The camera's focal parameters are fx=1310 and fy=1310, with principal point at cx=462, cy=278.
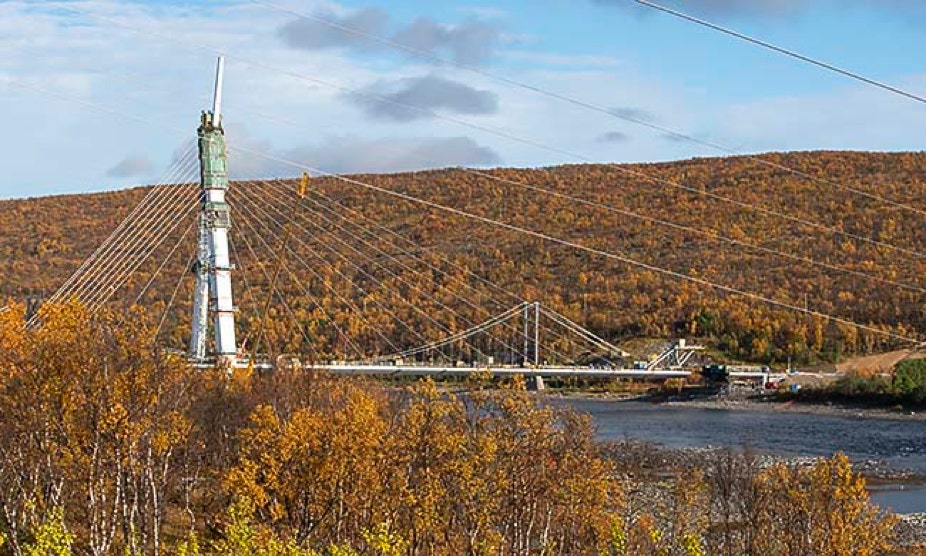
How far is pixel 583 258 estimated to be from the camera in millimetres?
93438

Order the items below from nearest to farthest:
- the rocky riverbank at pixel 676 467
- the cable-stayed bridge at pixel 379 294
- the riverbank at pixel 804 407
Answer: the rocky riverbank at pixel 676 467, the cable-stayed bridge at pixel 379 294, the riverbank at pixel 804 407

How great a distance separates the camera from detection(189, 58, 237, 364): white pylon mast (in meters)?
33.9

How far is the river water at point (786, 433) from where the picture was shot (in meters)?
41.4

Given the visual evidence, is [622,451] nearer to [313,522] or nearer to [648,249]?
[313,522]

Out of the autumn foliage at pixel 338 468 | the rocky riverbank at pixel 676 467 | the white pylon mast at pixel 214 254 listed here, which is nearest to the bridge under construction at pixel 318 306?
the white pylon mast at pixel 214 254

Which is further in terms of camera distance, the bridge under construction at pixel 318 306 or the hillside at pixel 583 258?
the hillside at pixel 583 258

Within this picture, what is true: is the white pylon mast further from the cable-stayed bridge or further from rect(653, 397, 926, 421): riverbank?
rect(653, 397, 926, 421): riverbank

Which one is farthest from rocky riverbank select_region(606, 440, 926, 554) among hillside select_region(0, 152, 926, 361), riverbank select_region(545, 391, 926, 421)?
hillside select_region(0, 152, 926, 361)

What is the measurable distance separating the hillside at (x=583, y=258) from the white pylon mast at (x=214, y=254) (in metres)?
22.9

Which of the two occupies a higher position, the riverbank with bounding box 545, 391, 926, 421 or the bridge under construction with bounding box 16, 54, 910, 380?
the bridge under construction with bounding box 16, 54, 910, 380

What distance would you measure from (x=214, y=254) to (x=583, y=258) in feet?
200

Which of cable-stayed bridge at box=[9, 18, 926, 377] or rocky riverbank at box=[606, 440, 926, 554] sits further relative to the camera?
cable-stayed bridge at box=[9, 18, 926, 377]

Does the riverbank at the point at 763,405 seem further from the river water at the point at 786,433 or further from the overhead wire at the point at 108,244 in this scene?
the overhead wire at the point at 108,244

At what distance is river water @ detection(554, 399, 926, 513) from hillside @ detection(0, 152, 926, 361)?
13.3 meters
